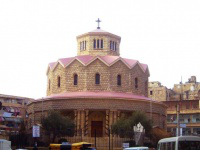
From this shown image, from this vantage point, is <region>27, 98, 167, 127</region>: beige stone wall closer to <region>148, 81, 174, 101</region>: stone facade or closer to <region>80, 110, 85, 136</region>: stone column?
<region>80, 110, 85, 136</region>: stone column

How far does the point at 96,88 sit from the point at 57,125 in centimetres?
941

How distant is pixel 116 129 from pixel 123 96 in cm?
638

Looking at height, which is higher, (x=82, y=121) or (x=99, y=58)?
(x=99, y=58)

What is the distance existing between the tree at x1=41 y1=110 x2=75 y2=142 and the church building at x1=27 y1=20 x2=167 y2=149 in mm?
2088

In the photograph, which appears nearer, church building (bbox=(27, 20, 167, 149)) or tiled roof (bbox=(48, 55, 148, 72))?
church building (bbox=(27, 20, 167, 149))

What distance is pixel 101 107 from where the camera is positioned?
159ft

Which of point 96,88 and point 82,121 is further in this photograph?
point 96,88

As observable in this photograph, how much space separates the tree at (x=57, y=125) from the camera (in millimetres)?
45125

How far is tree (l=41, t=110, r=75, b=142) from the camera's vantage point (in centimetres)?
4512

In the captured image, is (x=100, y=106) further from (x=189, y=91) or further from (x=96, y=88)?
(x=189, y=91)

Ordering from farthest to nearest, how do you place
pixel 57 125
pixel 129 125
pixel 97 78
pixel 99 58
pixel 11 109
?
1. pixel 11 109
2. pixel 99 58
3. pixel 97 78
4. pixel 57 125
5. pixel 129 125

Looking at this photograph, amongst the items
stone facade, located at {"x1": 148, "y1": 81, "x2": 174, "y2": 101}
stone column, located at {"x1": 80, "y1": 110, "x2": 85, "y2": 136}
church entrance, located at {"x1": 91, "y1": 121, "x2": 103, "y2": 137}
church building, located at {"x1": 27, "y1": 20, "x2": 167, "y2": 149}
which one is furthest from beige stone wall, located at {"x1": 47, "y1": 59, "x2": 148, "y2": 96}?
stone facade, located at {"x1": 148, "y1": 81, "x2": 174, "y2": 101}

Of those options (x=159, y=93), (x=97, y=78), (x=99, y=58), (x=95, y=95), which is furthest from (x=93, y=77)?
(x=159, y=93)

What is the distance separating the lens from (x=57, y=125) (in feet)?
148
